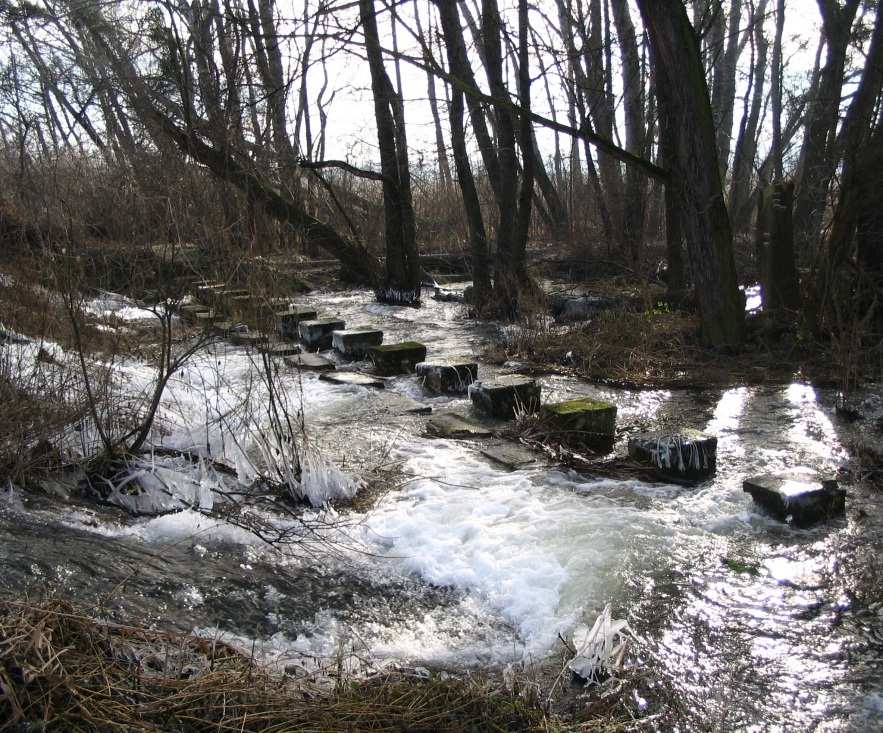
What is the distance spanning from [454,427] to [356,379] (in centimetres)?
182

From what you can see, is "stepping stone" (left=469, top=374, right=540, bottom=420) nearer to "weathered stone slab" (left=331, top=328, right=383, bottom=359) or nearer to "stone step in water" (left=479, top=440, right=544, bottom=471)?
"stone step in water" (left=479, top=440, right=544, bottom=471)

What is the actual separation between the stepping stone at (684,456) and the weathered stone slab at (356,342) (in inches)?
170

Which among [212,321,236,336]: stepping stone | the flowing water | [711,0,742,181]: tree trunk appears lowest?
the flowing water

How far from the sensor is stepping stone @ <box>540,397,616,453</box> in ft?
16.9

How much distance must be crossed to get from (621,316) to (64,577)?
6314 millimetres

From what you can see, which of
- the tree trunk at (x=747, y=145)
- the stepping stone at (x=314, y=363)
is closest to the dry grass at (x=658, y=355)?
the stepping stone at (x=314, y=363)

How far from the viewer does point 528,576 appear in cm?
347

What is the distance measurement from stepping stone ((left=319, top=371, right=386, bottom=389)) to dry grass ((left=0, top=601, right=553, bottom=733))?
4440 mm

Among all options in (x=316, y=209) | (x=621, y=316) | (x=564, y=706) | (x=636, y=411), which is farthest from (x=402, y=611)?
(x=316, y=209)

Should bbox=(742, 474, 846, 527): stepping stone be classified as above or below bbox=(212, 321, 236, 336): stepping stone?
below

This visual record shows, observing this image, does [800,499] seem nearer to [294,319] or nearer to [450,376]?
[450,376]

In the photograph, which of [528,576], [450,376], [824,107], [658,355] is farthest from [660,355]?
[824,107]

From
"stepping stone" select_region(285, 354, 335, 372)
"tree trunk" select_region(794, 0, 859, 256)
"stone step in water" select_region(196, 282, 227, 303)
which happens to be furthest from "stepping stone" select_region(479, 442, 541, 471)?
"tree trunk" select_region(794, 0, 859, 256)

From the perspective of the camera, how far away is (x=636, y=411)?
6.11m
